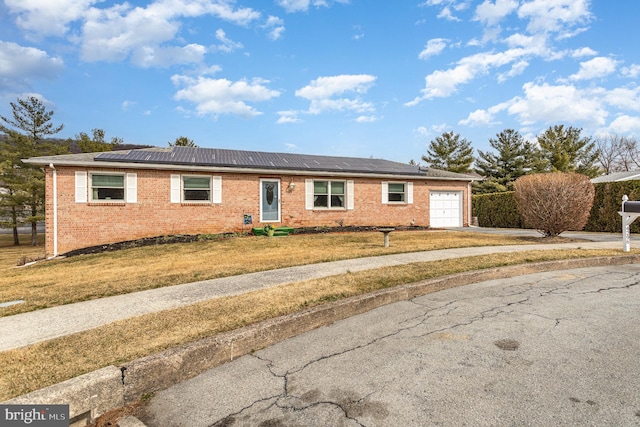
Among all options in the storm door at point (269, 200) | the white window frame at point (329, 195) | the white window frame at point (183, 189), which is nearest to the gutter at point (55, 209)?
the white window frame at point (183, 189)

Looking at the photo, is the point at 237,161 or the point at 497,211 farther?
the point at 497,211

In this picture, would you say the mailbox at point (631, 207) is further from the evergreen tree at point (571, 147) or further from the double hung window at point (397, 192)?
the evergreen tree at point (571, 147)

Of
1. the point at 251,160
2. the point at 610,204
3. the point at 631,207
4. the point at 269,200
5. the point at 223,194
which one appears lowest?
the point at 631,207

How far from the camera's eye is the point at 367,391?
8.66 ft

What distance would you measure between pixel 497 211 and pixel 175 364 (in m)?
21.7

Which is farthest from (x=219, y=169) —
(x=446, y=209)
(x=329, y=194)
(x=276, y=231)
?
(x=446, y=209)

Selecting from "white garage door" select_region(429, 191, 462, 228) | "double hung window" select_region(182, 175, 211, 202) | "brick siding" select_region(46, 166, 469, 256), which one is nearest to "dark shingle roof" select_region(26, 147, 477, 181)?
"brick siding" select_region(46, 166, 469, 256)

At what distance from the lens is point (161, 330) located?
3.71 metres

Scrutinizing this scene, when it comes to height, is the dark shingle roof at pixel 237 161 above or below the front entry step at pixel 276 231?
above

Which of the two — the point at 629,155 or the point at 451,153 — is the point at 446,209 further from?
the point at 629,155

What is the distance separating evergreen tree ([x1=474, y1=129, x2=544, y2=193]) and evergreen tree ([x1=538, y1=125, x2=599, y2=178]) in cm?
115

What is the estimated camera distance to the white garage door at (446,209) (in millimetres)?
18953

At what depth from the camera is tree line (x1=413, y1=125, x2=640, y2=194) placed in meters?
32.8

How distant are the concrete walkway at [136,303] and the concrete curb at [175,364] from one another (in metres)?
1.52
